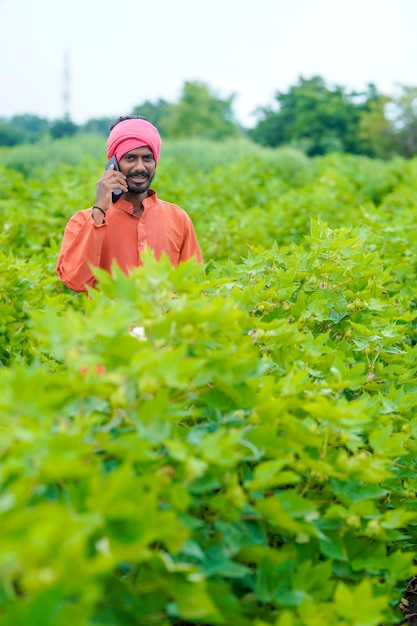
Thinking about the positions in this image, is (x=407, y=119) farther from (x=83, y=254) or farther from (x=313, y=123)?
(x=83, y=254)

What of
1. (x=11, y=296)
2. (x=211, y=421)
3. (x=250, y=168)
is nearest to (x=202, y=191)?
(x=250, y=168)

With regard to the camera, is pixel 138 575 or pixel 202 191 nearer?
pixel 138 575

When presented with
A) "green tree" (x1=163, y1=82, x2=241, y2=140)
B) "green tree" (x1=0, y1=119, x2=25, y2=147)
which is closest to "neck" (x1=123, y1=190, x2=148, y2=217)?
"green tree" (x1=0, y1=119, x2=25, y2=147)

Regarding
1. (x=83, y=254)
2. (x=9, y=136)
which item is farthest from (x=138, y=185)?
(x=9, y=136)

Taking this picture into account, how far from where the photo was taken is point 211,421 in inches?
74.4

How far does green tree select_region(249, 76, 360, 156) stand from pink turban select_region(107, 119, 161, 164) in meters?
39.0

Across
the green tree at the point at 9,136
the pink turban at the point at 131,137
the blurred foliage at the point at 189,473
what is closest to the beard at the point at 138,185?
the pink turban at the point at 131,137

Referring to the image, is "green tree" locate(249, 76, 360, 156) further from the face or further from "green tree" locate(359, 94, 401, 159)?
the face

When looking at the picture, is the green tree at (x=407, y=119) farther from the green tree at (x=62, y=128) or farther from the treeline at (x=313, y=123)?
the green tree at (x=62, y=128)

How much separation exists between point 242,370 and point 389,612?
0.73 metres

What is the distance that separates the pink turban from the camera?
3.47 metres

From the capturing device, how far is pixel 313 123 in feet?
148

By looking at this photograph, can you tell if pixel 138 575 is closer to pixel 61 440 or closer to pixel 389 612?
pixel 61 440

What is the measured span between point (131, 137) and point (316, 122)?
1705 inches
